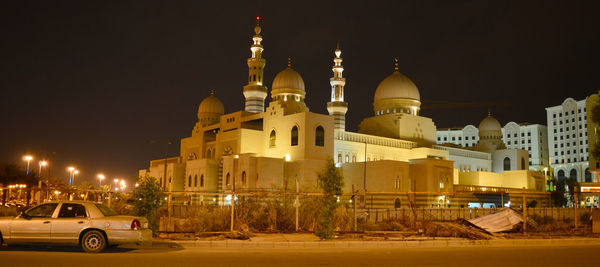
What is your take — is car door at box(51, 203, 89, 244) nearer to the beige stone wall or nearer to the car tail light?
the car tail light

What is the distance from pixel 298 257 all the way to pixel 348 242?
368 centimetres

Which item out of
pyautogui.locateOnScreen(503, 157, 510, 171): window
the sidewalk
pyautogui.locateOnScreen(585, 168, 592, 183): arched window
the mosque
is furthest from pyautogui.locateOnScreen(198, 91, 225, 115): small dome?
pyautogui.locateOnScreen(585, 168, 592, 183): arched window

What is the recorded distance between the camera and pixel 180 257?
41.9 feet

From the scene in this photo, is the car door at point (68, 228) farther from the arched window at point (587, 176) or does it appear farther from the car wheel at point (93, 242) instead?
the arched window at point (587, 176)

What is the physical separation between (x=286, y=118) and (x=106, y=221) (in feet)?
128

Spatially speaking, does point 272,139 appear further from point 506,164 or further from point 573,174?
point 573,174

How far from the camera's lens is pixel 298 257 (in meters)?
13.0

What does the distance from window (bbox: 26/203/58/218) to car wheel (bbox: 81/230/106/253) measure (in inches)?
51.9

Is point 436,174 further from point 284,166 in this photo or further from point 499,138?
point 499,138

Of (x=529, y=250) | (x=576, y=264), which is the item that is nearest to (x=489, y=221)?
(x=529, y=250)

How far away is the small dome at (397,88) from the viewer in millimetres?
65250

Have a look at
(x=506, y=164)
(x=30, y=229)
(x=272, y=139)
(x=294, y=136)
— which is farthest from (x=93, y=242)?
(x=506, y=164)

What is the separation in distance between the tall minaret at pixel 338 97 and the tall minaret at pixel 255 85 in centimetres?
826

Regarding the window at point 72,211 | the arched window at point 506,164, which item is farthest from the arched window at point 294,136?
the window at point 72,211
